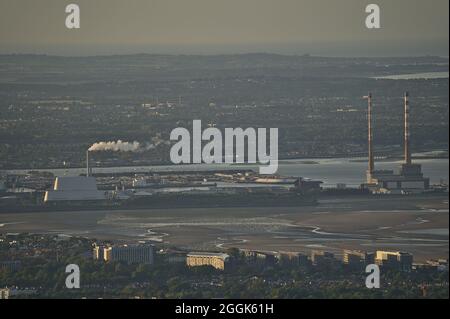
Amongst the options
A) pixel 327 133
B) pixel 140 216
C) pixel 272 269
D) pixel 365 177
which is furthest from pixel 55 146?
pixel 272 269

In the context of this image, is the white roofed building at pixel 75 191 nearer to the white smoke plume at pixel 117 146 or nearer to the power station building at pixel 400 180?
the power station building at pixel 400 180

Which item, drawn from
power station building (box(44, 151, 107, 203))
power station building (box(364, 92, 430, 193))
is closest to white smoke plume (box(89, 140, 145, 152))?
power station building (box(364, 92, 430, 193))

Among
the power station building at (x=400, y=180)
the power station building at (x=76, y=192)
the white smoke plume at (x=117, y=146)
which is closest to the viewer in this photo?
the power station building at (x=76, y=192)

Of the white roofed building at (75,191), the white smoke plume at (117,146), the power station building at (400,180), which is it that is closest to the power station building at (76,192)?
the white roofed building at (75,191)

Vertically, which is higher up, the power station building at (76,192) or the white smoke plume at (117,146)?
the white smoke plume at (117,146)

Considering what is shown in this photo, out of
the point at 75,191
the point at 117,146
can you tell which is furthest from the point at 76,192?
the point at 117,146
